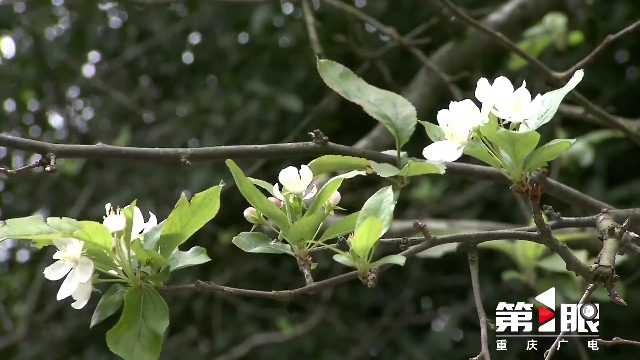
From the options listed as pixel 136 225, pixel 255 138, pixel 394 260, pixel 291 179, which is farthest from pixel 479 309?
pixel 255 138

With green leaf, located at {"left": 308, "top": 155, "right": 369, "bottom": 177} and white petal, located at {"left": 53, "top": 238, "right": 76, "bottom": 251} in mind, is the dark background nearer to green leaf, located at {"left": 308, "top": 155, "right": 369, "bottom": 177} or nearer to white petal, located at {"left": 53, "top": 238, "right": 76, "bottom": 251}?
green leaf, located at {"left": 308, "top": 155, "right": 369, "bottom": 177}

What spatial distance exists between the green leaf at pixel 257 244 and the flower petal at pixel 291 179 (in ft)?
0.17

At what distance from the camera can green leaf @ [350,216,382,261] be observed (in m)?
0.54

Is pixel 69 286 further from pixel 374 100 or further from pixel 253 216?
pixel 374 100

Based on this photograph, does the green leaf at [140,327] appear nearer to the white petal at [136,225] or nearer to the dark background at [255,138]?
the white petal at [136,225]

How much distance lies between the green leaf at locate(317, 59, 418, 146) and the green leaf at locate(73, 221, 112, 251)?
0.24 m

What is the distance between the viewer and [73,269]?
0.57m

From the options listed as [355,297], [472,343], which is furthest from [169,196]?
[472,343]

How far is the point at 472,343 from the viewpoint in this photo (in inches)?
62.5

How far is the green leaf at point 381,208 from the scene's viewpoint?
0.57 m

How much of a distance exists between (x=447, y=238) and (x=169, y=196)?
3.99ft

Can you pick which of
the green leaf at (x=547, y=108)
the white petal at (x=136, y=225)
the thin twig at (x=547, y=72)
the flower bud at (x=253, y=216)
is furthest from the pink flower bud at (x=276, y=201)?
the thin twig at (x=547, y=72)

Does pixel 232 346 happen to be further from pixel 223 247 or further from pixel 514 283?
pixel 514 283

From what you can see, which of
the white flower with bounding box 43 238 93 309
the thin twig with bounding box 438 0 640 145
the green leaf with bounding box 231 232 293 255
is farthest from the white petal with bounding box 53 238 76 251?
the thin twig with bounding box 438 0 640 145
